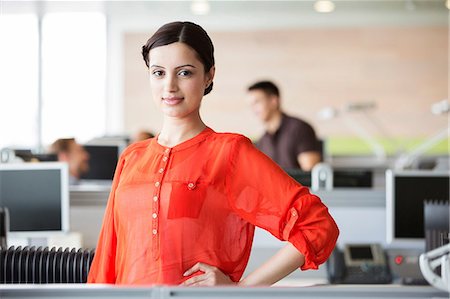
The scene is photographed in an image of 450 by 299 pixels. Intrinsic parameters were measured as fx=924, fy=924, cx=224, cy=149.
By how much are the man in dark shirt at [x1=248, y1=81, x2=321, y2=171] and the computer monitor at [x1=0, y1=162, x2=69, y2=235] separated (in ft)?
7.87

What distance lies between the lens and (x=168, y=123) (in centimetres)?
166

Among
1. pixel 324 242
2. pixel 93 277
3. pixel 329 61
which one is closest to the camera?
pixel 324 242

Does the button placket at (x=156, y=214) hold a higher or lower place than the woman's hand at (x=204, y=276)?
higher

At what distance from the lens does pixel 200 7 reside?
10539mm

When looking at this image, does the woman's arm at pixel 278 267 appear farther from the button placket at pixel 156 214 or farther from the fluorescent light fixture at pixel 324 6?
the fluorescent light fixture at pixel 324 6

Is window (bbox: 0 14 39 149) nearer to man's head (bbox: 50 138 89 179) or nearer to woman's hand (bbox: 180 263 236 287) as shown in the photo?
man's head (bbox: 50 138 89 179)

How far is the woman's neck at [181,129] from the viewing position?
1639 millimetres

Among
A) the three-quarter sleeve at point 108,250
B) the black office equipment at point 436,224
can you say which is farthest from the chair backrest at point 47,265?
the black office equipment at point 436,224

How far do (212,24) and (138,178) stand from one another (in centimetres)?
920

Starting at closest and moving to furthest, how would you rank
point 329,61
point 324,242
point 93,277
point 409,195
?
point 324,242
point 93,277
point 409,195
point 329,61

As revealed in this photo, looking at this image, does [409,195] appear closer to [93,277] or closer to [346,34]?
[93,277]

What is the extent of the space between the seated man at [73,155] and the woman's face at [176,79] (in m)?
3.60

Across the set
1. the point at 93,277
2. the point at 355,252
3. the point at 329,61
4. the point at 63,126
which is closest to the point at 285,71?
the point at 329,61

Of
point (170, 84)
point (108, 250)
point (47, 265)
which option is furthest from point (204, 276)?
point (47, 265)
